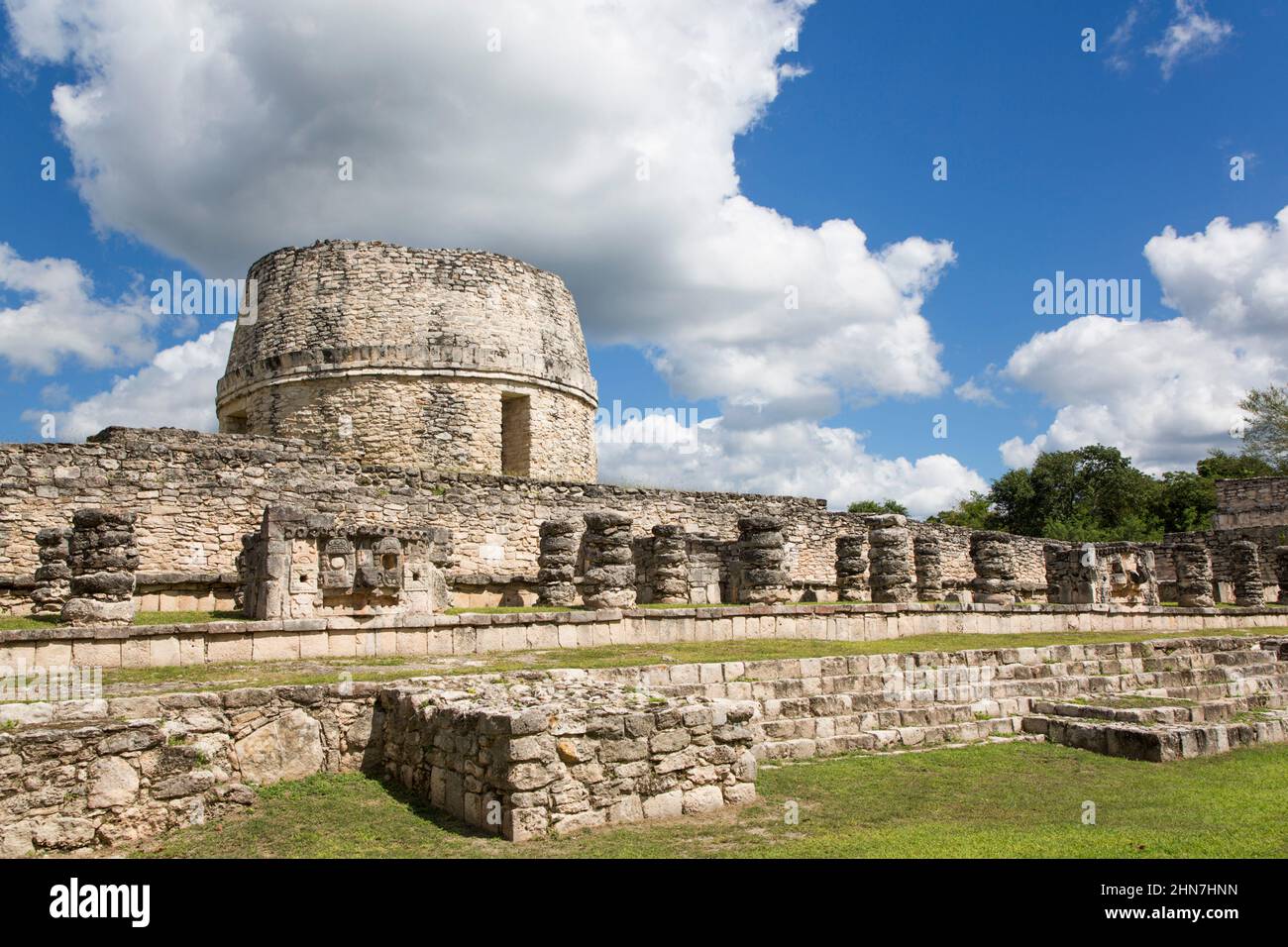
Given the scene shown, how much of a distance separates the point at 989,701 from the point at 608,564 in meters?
5.29

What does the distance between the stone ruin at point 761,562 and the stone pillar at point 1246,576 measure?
49.0ft

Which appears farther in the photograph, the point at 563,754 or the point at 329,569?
the point at 329,569

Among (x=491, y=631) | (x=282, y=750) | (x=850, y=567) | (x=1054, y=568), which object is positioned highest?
(x=850, y=567)

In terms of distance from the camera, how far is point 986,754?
8203 mm

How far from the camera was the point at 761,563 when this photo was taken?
14844 mm

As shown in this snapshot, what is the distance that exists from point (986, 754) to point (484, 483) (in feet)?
34.6

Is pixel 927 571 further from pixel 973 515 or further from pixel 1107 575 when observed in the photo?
pixel 973 515

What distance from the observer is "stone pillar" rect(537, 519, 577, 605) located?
46.3 ft

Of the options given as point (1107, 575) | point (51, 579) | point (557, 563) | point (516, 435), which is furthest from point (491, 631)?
point (1107, 575)

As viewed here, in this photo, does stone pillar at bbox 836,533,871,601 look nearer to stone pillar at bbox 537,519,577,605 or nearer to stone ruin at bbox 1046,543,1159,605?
stone ruin at bbox 1046,543,1159,605

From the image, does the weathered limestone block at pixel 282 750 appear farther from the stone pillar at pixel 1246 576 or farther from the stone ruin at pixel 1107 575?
the stone pillar at pixel 1246 576
